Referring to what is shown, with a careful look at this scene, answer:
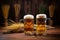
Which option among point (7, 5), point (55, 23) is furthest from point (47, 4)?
point (7, 5)

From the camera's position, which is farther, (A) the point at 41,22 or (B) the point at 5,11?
(B) the point at 5,11

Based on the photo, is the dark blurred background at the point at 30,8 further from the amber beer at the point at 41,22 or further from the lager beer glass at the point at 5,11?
the amber beer at the point at 41,22

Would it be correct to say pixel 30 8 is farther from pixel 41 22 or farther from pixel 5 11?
pixel 41 22

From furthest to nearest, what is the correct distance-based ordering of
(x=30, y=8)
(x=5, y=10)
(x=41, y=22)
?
(x=30, y=8), (x=5, y=10), (x=41, y=22)

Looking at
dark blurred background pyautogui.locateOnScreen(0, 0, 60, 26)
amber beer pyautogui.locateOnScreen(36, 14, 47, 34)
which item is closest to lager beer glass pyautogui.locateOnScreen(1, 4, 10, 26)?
dark blurred background pyautogui.locateOnScreen(0, 0, 60, 26)

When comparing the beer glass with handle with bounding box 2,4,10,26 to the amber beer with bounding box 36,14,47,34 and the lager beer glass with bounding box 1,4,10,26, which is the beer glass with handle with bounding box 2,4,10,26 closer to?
the lager beer glass with bounding box 1,4,10,26

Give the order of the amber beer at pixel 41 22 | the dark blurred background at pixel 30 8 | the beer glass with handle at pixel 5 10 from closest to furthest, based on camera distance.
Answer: the amber beer at pixel 41 22 → the beer glass with handle at pixel 5 10 → the dark blurred background at pixel 30 8

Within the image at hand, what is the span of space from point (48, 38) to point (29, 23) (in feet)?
0.64

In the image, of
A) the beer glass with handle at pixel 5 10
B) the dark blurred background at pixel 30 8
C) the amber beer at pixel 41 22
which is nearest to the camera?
the amber beer at pixel 41 22

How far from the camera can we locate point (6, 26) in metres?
1.81

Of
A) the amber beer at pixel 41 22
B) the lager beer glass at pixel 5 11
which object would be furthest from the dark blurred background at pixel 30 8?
the amber beer at pixel 41 22

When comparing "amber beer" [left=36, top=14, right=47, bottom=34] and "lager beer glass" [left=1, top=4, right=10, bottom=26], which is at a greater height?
"lager beer glass" [left=1, top=4, right=10, bottom=26]

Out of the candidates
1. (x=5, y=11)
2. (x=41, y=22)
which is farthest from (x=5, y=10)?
(x=41, y=22)

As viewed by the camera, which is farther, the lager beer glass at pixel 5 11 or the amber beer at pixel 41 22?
the lager beer glass at pixel 5 11
